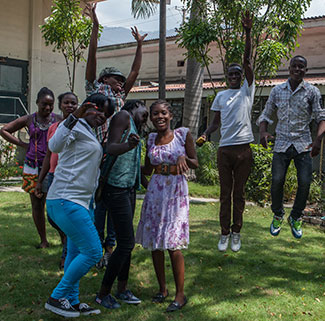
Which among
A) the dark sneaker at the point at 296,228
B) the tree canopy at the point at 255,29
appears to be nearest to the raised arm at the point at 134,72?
the dark sneaker at the point at 296,228

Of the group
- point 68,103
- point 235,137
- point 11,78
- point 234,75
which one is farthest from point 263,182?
point 11,78

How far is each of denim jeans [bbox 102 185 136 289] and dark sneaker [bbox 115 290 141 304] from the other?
351mm

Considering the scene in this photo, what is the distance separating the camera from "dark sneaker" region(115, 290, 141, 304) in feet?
14.7

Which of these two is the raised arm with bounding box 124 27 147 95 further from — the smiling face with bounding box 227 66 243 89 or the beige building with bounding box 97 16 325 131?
the beige building with bounding box 97 16 325 131

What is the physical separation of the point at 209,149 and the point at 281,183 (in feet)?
26.6

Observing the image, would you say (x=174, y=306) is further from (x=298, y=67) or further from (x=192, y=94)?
(x=192, y=94)

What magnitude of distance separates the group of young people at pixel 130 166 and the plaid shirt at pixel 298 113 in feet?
0.04

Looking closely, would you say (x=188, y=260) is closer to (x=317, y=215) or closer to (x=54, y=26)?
(x=317, y=215)

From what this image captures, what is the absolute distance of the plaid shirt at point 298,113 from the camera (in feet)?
17.6

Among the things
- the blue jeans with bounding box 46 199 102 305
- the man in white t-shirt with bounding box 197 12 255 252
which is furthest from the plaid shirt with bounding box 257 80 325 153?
the blue jeans with bounding box 46 199 102 305

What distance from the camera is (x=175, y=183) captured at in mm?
4340

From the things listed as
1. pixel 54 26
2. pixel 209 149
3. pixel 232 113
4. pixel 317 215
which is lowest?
pixel 317 215

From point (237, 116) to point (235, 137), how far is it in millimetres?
256

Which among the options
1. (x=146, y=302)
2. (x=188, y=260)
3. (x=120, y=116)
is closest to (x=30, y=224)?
(x=188, y=260)
